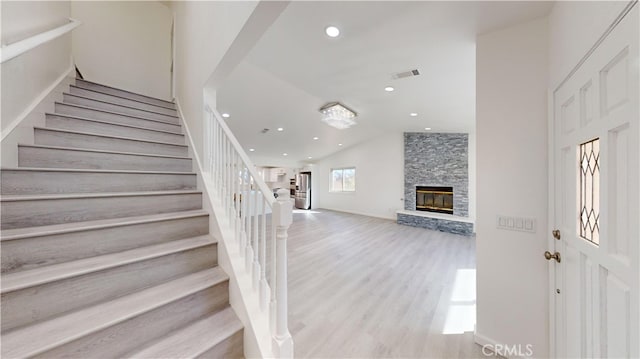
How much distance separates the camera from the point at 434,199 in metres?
7.12

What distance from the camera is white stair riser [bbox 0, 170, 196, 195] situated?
1482 mm

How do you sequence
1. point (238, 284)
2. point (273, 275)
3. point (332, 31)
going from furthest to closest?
point (332, 31) → point (238, 284) → point (273, 275)

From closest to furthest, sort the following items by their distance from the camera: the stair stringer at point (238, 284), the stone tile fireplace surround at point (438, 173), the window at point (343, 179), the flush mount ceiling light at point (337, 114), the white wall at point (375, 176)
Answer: the stair stringer at point (238, 284) < the flush mount ceiling light at point (337, 114) < the stone tile fireplace surround at point (438, 173) < the white wall at point (375, 176) < the window at point (343, 179)

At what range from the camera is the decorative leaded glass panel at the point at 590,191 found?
1092mm

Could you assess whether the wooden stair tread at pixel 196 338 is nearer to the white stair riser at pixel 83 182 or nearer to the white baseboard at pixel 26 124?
the white stair riser at pixel 83 182

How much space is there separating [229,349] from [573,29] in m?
2.55

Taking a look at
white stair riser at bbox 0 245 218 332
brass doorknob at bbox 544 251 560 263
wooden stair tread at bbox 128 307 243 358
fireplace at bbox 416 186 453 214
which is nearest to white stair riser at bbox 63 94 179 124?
white stair riser at bbox 0 245 218 332

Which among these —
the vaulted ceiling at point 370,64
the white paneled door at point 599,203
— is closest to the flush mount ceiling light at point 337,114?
the vaulted ceiling at point 370,64

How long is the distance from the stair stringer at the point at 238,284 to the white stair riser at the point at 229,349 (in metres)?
0.03

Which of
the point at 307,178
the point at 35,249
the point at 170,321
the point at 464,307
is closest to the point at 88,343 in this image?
the point at 170,321

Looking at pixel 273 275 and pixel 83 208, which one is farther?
pixel 83 208

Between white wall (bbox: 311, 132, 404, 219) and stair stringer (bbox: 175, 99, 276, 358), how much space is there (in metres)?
6.67

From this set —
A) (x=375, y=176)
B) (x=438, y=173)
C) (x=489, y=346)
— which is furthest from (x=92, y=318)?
(x=375, y=176)

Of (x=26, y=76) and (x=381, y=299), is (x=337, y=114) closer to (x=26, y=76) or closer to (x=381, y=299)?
(x=381, y=299)
